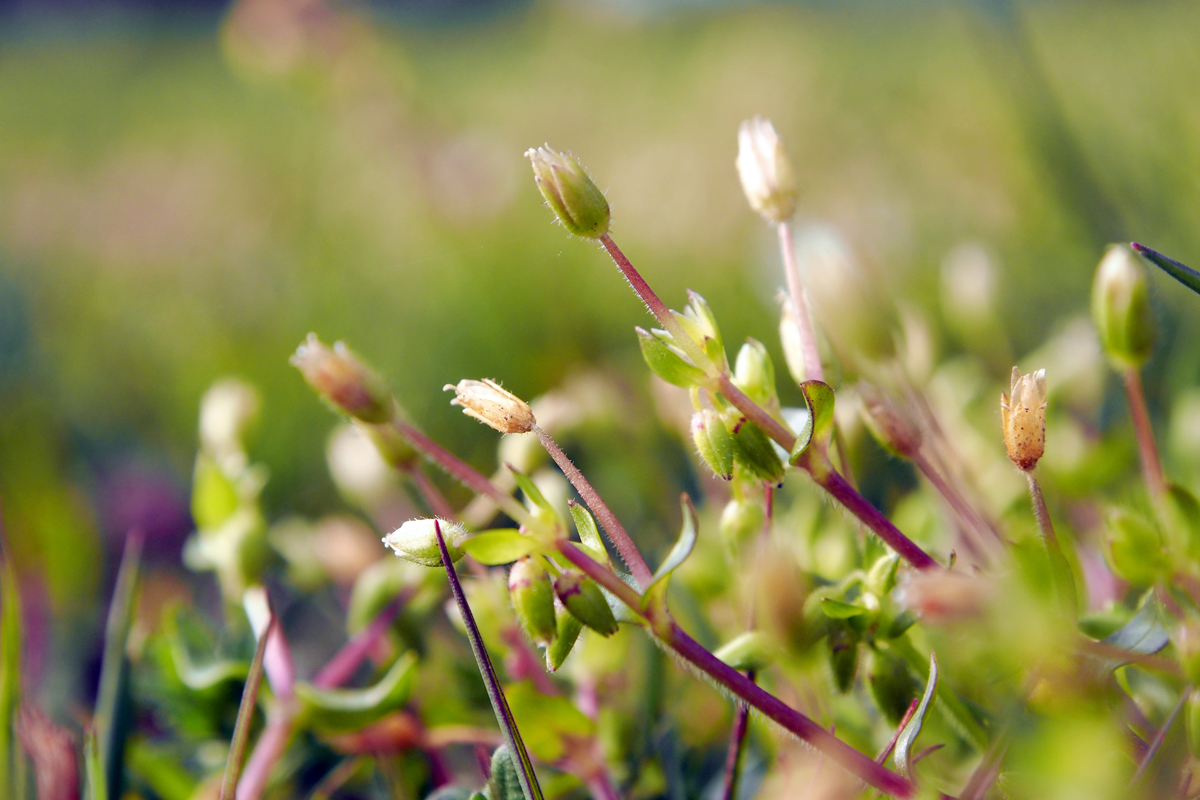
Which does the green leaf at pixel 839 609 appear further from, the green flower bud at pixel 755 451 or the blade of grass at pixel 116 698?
the blade of grass at pixel 116 698

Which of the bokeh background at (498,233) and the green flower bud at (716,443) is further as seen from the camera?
the bokeh background at (498,233)

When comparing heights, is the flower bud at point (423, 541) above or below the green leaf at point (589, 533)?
below

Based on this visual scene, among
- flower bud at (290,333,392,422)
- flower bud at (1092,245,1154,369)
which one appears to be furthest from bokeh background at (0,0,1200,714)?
flower bud at (290,333,392,422)

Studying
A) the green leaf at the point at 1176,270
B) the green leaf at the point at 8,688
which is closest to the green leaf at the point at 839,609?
the green leaf at the point at 1176,270

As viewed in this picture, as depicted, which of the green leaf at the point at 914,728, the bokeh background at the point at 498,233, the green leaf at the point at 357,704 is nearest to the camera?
the green leaf at the point at 914,728

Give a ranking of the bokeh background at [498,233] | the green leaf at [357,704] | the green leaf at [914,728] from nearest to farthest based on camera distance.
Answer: the green leaf at [914,728], the green leaf at [357,704], the bokeh background at [498,233]

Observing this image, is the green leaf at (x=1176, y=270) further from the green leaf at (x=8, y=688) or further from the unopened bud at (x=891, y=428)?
the green leaf at (x=8, y=688)

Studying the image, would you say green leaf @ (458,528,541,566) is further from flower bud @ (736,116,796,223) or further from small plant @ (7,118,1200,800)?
flower bud @ (736,116,796,223)

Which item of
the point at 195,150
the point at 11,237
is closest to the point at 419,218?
the point at 11,237

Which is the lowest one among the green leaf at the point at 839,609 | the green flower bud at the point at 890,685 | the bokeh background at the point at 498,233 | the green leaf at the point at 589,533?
the bokeh background at the point at 498,233
